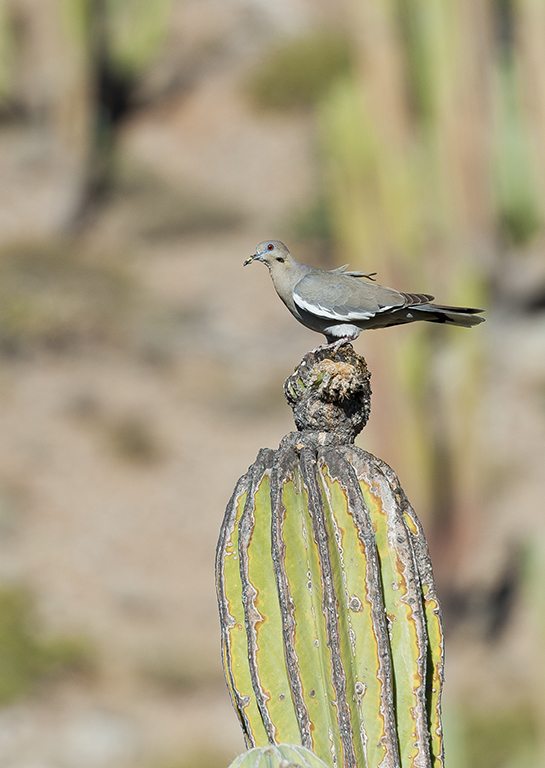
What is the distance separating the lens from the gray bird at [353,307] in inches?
150

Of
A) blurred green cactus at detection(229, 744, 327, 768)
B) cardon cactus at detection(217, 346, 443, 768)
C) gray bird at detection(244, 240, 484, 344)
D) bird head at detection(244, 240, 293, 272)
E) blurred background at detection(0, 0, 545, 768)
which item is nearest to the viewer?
blurred green cactus at detection(229, 744, 327, 768)

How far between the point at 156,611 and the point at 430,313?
9.57m

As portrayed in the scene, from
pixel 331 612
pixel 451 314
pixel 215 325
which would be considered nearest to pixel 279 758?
pixel 331 612

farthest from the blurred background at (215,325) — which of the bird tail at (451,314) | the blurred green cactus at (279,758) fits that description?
the blurred green cactus at (279,758)

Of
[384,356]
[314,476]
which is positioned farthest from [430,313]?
[384,356]

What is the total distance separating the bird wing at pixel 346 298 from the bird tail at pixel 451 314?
0.17ft

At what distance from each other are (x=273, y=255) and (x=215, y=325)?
13384mm

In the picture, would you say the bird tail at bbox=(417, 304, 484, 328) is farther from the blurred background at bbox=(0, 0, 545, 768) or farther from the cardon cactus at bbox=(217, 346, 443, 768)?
the blurred background at bbox=(0, 0, 545, 768)

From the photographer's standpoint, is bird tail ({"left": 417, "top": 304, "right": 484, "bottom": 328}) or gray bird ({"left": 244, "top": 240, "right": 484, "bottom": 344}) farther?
gray bird ({"left": 244, "top": 240, "right": 484, "bottom": 344})

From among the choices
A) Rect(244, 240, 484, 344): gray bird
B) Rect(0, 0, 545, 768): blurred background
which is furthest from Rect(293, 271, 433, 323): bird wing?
Rect(0, 0, 545, 768): blurred background

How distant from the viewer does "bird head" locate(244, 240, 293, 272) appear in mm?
4414

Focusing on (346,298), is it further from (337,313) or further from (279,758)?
(279,758)

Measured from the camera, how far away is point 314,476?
2.75 metres

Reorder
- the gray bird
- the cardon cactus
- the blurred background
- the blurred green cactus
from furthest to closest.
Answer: the blurred background
the gray bird
the cardon cactus
the blurred green cactus
